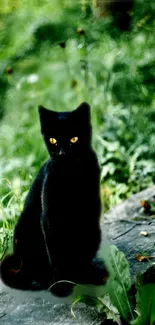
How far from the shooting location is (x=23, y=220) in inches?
70.0

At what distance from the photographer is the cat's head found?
1586mm

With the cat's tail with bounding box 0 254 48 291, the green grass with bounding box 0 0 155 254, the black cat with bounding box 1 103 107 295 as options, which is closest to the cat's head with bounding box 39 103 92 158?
the black cat with bounding box 1 103 107 295

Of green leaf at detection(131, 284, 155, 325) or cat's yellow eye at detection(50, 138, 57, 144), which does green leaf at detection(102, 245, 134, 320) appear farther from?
cat's yellow eye at detection(50, 138, 57, 144)

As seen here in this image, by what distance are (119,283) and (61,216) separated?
13.4 inches

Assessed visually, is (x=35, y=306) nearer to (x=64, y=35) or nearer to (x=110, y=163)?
(x=64, y=35)

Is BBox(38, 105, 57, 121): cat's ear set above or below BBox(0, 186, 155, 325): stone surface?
above

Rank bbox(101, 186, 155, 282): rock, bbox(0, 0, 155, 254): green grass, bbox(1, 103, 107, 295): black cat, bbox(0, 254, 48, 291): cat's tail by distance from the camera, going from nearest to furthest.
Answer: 1. bbox(0, 0, 155, 254): green grass
2. bbox(1, 103, 107, 295): black cat
3. bbox(0, 254, 48, 291): cat's tail
4. bbox(101, 186, 155, 282): rock

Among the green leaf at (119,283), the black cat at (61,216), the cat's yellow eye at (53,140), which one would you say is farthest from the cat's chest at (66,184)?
the green leaf at (119,283)

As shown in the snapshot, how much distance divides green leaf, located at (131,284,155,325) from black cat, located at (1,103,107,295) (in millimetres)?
327

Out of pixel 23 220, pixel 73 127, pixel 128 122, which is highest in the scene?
pixel 73 127

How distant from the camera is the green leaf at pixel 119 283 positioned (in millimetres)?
1460

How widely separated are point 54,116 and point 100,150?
155 centimetres

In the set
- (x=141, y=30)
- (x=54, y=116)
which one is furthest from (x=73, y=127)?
(x=141, y=30)

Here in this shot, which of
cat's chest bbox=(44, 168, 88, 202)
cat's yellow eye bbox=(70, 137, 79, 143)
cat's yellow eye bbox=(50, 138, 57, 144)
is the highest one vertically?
cat's yellow eye bbox=(50, 138, 57, 144)
